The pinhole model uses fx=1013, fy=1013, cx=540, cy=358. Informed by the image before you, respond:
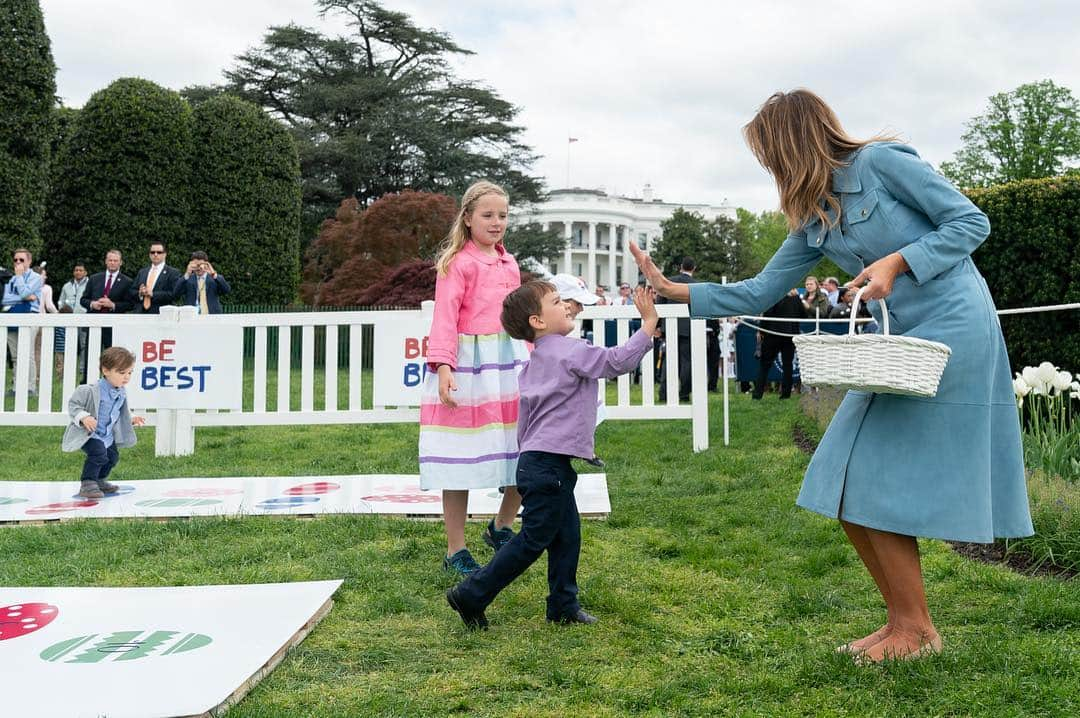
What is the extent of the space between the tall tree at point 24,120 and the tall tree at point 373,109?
18394 mm

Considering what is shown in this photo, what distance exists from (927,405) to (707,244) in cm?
6819

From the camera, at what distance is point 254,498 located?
6.60 metres

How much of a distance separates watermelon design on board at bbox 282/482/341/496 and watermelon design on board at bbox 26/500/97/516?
48.3 inches

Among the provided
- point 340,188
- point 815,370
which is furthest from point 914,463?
point 340,188

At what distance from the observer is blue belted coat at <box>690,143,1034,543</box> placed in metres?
3.11

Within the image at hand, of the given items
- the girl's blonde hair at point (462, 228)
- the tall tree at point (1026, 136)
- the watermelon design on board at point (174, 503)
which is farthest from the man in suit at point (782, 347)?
the tall tree at point (1026, 136)

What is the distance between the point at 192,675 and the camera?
3.20m

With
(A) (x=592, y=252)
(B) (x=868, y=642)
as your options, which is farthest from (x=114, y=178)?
(A) (x=592, y=252)

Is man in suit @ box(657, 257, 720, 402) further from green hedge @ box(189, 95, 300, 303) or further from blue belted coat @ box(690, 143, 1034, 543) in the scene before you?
green hedge @ box(189, 95, 300, 303)

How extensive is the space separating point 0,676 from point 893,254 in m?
3.12

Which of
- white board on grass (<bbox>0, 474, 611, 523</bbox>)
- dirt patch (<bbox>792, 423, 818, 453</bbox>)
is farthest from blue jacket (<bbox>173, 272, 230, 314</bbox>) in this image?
dirt patch (<bbox>792, 423, 818, 453</bbox>)

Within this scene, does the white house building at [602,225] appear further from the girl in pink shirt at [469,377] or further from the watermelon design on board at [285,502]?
the girl in pink shirt at [469,377]

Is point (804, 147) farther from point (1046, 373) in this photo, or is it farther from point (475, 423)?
point (1046, 373)

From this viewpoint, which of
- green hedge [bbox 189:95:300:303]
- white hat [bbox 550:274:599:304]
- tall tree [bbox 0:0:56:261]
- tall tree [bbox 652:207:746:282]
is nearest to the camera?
white hat [bbox 550:274:599:304]
